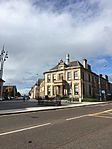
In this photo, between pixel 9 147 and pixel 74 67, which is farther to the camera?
pixel 74 67

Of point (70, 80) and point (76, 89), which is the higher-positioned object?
point (70, 80)

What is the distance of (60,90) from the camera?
65062mm

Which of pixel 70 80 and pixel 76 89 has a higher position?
pixel 70 80

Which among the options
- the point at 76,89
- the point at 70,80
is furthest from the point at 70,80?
the point at 76,89

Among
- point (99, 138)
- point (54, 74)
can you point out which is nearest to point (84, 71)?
point (54, 74)

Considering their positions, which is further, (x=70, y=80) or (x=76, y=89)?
(x=70, y=80)

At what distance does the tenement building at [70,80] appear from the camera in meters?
63.9

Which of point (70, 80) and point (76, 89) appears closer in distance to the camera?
point (76, 89)

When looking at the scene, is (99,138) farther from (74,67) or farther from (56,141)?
(74,67)

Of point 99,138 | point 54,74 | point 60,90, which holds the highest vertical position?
point 54,74

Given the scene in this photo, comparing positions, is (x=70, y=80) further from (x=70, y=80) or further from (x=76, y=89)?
(x=76, y=89)

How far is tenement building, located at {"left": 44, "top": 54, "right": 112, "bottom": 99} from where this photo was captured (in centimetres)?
6385

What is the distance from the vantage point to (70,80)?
6569 cm

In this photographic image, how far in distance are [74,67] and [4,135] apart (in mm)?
56759
